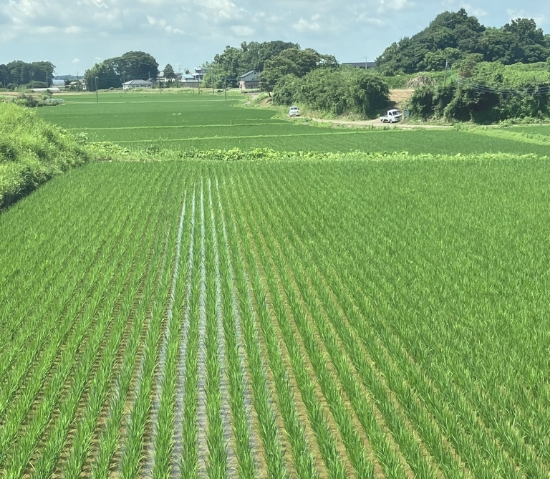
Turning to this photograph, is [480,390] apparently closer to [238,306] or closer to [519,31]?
[238,306]

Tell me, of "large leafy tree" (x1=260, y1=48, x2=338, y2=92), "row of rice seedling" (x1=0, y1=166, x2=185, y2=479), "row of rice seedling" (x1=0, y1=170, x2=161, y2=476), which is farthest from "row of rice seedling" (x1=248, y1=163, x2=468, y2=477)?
"large leafy tree" (x1=260, y1=48, x2=338, y2=92)

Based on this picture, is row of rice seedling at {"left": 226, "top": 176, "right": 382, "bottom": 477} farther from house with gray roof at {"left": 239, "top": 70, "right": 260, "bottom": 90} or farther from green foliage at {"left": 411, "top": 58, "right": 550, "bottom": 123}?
house with gray roof at {"left": 239, "top": 70, "right": 260, "bottom": 90}

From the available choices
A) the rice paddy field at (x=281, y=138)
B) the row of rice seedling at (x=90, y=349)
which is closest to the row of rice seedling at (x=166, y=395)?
the row of rice seedling at (x=90, y=349)

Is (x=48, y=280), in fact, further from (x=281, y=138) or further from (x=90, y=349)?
(x=281, y=138)

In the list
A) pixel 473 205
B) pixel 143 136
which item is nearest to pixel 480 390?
→ pixel 473 205

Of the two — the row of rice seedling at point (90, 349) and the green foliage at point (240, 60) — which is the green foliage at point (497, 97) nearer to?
the row of rice seedling at point (90, 349)

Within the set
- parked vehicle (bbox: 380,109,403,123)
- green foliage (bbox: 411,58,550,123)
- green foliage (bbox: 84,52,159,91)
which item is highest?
green foliage (bbox: 84,52,159,91)
